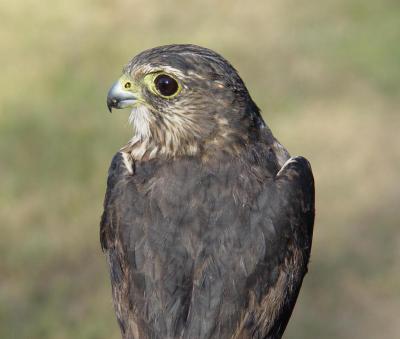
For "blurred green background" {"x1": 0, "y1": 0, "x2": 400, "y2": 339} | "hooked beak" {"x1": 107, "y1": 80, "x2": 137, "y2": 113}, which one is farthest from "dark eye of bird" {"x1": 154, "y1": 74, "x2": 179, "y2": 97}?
"blurred green background" {"x1": 0, "y1": 0, "x2": 400, "y2": 339}

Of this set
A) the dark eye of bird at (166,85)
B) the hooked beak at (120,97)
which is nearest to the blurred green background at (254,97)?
the hooked beak at (120,97)

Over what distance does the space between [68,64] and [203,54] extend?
413 inches

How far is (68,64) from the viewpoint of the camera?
1622cm

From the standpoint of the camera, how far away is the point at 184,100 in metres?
6.00

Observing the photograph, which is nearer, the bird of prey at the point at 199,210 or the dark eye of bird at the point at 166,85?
the bird of prey at the point at 199,210

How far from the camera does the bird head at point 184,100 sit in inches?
234

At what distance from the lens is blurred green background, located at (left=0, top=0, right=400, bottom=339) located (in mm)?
12109

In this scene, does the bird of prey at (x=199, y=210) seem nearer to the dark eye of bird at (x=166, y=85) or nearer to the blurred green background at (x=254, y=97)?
the dark eye of bird at (x=166, y=85)

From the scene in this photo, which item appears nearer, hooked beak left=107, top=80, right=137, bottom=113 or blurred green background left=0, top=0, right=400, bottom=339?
hooked beak left=107, top=80, right=137, bottom=113

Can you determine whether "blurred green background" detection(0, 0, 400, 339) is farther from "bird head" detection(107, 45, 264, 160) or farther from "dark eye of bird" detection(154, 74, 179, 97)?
"dark eye of bird" detection(154, 74, 179, 97)

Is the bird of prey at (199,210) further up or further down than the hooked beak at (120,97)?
further down

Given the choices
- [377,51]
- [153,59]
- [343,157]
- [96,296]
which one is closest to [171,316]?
[153,59]

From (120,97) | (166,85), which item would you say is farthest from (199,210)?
(120,97)

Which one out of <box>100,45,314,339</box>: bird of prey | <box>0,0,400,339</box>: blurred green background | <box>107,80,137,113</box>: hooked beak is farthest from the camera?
<box>0,0,400,339</box>: blurred green background
